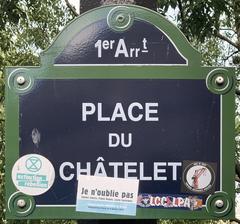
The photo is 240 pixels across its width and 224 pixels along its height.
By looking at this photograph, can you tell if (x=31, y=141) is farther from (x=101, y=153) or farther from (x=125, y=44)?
(x=125, y=44)

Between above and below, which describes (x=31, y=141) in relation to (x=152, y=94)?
below

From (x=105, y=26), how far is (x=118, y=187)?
0.70m

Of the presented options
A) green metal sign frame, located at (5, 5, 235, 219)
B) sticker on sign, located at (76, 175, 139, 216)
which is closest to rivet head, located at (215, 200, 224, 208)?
green metal sign frame, located at (5, 5, 235, 219)

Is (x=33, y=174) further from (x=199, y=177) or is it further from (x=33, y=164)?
(x=199, y=177)

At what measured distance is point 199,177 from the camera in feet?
8.14

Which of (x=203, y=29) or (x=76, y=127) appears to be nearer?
(x=76, y=127)

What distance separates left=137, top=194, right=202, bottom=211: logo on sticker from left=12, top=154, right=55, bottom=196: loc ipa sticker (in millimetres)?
395

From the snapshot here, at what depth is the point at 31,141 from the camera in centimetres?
250

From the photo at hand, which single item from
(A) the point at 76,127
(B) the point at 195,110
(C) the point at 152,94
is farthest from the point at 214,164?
(A) the point at 76,127

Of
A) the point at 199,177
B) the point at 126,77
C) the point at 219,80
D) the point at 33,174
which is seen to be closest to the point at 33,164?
the point at 33,174

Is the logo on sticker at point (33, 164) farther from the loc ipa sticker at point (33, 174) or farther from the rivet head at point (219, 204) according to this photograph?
the rivet head at point (219, 204)

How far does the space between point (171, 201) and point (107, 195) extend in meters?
0.27

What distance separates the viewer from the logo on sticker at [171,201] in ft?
8.04

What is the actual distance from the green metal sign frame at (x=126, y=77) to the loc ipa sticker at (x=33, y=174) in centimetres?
2
